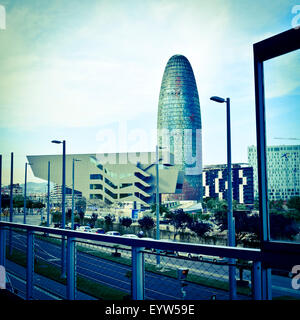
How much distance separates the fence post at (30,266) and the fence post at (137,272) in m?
1.99

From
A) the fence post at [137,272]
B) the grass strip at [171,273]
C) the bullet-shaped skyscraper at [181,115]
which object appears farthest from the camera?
the bullet-shaped skyscraper at [181,115]

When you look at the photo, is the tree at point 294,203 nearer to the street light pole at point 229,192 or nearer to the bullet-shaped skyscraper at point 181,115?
the street light pole at point 229,192

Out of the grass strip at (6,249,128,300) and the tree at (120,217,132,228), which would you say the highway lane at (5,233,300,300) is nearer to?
the grass strip at (6,249,128,300)

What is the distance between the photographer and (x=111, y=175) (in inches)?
3113

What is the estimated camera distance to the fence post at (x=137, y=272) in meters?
3.08

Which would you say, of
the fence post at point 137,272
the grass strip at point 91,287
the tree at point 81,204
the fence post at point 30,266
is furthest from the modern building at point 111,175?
the fence post at point 137,272

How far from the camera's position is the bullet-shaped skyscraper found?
142875 mm

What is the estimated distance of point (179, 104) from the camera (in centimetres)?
14212

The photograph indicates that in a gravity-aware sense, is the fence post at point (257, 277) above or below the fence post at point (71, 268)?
above

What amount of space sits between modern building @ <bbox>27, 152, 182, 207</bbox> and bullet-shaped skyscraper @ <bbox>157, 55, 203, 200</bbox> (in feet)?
194

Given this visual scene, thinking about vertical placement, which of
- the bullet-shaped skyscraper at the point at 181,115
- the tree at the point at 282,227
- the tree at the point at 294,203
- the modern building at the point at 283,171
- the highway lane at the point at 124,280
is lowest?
the highway lane at the point at 124,280
